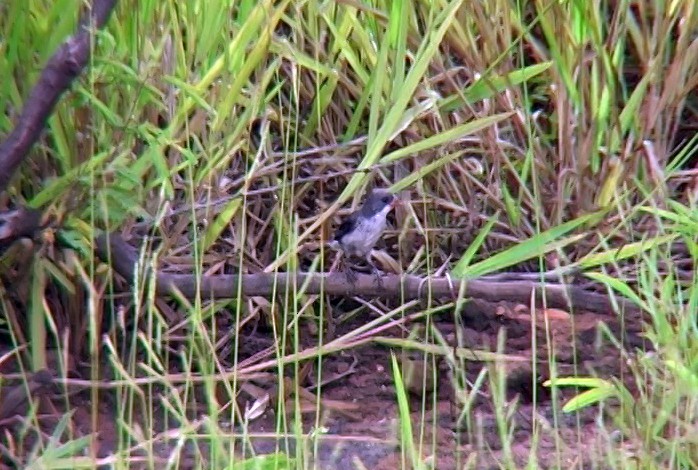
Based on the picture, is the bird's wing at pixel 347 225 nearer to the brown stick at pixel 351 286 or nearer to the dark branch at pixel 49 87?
the brown stick at pixel 351 286

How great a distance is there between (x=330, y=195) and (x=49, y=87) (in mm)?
949

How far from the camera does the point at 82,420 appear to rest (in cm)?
237

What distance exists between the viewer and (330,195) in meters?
2.84

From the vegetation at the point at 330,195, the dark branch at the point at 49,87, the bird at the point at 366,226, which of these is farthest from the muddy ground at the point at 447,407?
the dark branch at the point at 49,87

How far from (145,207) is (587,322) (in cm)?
96

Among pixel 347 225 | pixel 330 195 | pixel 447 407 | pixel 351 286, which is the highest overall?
pixel 330 195

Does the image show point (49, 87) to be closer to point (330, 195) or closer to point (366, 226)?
point (366, 226)

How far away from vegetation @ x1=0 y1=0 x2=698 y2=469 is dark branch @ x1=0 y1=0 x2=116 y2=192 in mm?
53

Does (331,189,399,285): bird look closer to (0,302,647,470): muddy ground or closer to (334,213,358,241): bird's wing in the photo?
(334,213,358,241): bird's wing

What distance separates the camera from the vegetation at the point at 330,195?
218 cm

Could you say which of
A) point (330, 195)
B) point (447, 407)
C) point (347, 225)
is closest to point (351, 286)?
point (347, 225)

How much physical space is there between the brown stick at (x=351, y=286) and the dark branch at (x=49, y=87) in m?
0.24

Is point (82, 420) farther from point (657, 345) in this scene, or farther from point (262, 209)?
point (657, 345)

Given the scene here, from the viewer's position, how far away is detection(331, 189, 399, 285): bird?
8.48ft
